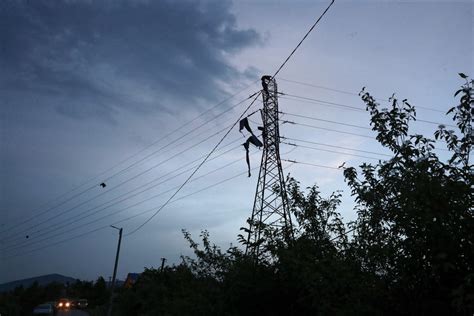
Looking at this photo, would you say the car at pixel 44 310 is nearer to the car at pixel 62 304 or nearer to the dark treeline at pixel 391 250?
the car at pixel 62 304

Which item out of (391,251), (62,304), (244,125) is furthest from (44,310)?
(391,251)

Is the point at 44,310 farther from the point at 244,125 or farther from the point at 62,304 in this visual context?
the point at 244,125

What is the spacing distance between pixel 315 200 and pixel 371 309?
4243 mm

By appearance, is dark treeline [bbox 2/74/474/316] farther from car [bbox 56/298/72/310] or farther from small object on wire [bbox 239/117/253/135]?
car [bbox 56/298/72/310]

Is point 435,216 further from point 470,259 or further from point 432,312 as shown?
point 432,312

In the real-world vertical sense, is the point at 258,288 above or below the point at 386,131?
below

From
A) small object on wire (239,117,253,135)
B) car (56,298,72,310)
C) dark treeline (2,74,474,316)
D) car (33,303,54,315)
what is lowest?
car (33,303,54,315)

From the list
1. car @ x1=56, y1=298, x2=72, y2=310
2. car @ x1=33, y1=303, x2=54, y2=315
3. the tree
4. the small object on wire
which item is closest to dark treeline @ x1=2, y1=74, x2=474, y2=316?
the tree

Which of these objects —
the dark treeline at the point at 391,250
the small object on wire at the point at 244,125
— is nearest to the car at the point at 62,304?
the small object on wire at the point at 244,125

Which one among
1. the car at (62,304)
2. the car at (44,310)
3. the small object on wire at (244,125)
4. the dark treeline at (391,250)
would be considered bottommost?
the car at (44,310)

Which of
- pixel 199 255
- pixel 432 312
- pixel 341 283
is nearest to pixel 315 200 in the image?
pixel 341 283

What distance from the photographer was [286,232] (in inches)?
373

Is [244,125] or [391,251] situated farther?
[244,125]

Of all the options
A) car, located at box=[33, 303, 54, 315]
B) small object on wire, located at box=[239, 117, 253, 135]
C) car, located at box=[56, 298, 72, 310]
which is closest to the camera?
small object on wire, located at box=[239, 117, 253, 135]
